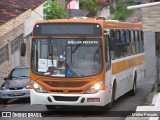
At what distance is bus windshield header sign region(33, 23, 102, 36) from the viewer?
1656cm

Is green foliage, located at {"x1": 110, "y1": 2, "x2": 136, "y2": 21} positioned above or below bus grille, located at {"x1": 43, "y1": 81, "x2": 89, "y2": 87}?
above

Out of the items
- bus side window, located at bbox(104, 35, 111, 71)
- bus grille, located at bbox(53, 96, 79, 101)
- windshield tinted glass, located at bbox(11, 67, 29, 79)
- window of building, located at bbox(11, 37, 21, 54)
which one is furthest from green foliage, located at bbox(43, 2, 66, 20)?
bus grille, located at bbox(53, 96, 79, 101)

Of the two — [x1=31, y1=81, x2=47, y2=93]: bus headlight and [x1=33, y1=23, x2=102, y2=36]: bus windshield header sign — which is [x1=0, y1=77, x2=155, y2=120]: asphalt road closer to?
[x1=31, y1=81, x2=47, y2=93]: bus headlight

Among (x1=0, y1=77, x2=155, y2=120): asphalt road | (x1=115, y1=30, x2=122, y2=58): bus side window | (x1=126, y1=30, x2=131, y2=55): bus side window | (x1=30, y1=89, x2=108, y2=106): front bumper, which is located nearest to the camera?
(x1=30, y1=89, x2=108, y2=106): front bumper

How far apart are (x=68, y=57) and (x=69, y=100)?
129cm

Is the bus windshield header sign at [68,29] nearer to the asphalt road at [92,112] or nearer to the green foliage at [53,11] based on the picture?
the asphalt road at [92,112]

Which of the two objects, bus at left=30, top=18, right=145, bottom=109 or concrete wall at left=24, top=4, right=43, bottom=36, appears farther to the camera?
concrete wall at left=24, top=4, right=43, bottom=36

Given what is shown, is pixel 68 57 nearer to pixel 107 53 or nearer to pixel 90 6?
pixel 107 53

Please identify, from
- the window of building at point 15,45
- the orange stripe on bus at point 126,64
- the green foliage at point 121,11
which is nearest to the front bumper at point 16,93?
the orange stripe on bus at point 126,64

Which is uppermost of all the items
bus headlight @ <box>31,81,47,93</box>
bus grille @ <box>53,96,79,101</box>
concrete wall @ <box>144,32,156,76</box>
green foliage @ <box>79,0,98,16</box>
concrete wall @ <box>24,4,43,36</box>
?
green foliage @ <box>79,0,98,16</box>

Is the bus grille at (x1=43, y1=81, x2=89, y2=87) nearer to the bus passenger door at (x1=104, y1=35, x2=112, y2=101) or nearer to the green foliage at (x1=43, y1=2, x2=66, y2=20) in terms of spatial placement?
the bus passenger door at (x1=104, y1=35, x2=112, y2=101)

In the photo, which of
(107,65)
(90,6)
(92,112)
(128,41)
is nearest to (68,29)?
(107,65)

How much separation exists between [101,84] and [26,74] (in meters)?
8.20

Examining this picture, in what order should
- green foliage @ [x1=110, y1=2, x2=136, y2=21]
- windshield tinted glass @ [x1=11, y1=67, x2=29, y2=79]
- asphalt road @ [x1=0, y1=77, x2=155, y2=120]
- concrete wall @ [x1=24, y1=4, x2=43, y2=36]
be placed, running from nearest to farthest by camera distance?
asphalt road @ [x1=0, y1=77, x2=155, y2=120]
windshield tinted glass @ [x1=11, y1=67, x2=29, y2=79]
concrete wall @ [x1=24, y1=4, x2=43, y2=36]
green foliage @ [x1=110, y1=2, x2=136, y2=21]
